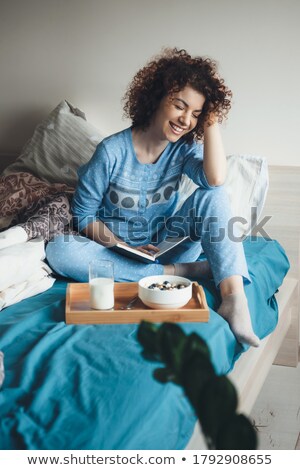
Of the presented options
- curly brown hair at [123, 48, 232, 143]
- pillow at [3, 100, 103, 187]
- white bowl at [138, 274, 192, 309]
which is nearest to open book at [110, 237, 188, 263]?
white bowl at [138, 274, 192, 309]

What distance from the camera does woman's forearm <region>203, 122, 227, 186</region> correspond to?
2049 mm

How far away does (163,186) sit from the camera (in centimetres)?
224

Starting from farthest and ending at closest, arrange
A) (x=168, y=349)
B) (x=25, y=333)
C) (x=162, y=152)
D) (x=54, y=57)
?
(x=54, y=57)
(x=162, y=152)
(x=25, y=333)
(x=168, y=349)

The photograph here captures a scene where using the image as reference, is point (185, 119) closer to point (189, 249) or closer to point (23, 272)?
point (189, 249)

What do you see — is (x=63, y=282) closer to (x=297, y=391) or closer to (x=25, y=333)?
(x=25, y=333)

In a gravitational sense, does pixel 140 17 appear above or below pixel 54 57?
above

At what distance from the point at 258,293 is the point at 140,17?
4.26 ft

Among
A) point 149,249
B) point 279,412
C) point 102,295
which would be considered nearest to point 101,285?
point 102,295

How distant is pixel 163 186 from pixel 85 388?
3.35 feet

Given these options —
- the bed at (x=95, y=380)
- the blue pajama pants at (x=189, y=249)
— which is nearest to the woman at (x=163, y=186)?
the blue pajama pants at (x=189, y=249)

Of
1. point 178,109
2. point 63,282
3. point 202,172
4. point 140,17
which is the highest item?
point 140,17

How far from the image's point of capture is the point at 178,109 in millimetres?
2092

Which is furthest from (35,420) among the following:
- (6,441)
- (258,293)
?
(258,293)

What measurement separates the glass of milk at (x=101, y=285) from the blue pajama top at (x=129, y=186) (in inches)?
20.0
